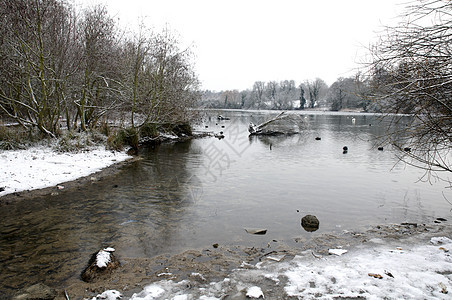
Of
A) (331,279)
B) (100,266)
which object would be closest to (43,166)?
(100,266)

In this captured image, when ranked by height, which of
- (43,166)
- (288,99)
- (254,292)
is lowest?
(254,292)

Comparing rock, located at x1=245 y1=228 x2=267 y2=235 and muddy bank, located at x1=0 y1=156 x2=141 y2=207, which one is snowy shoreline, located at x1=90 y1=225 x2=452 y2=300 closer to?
rock, located at x1=245 y1=228 x2=267 y2=235

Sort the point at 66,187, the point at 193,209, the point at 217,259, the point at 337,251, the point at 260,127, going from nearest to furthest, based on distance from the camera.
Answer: the point at 217,259, the point at 337,251, the point at 193,209, the point at 66,187, the point at 260,127

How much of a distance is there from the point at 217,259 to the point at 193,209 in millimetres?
3590

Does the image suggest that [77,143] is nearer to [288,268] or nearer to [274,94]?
[288,268]

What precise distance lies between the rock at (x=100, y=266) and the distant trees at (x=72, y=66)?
12619 mm

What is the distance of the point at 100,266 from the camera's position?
5.87 metres

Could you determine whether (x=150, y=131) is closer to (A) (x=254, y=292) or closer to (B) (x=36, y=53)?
(B) (x=36, y=53)

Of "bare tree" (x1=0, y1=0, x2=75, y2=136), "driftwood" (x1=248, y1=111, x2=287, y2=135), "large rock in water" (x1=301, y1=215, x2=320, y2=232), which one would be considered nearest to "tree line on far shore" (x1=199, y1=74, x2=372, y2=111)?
"driftwood" (x1=248, y1=111, x2=287, y2=135)

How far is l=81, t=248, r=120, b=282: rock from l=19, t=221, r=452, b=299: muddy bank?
0.11 m

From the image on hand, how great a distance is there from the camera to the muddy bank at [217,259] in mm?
5434

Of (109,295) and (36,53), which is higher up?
(36,53)

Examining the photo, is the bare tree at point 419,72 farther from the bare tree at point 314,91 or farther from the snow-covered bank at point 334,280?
the bare tree at point 314,91

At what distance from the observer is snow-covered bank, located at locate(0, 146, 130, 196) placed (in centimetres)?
1127
